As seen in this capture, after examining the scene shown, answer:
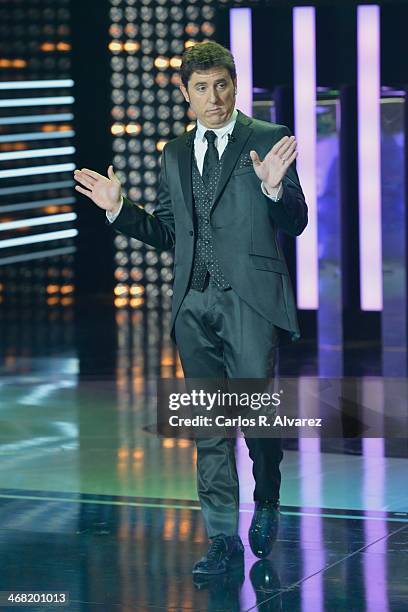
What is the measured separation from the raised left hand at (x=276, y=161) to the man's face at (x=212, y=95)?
29 centimetres

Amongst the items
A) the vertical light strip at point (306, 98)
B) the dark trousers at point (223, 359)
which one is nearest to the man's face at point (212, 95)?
the dark trousers at point (223, 359)

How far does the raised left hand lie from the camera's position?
466cm

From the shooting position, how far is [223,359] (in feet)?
16.5

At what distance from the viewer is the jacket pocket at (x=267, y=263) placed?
194 inches

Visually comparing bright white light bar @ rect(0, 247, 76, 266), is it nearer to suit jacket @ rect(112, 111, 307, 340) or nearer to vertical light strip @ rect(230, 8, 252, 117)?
vertical light strip @ rect(230, 8, 252, 117)

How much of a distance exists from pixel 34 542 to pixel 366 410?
12.1ft

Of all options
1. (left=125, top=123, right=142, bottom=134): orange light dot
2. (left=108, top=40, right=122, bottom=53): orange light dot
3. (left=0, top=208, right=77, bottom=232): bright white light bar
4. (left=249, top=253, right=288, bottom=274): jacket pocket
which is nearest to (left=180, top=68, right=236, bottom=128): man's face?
(left=249, top=253, right=288, bottom=274): jacket pocket

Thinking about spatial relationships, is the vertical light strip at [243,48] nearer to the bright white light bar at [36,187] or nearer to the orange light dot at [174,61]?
the orange light dot at [174,61]

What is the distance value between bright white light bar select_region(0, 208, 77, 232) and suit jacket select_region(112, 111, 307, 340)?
13.5m

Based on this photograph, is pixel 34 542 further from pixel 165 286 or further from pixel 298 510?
pixel 165 286

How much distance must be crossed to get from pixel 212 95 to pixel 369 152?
770cm

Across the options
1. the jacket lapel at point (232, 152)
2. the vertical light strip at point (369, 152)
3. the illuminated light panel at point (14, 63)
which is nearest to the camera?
the jacket lapel at point (232, 152)

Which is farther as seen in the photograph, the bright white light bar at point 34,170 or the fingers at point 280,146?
the bright white light bar at point 34,170

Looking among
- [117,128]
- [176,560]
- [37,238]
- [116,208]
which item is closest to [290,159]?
[116,208]
